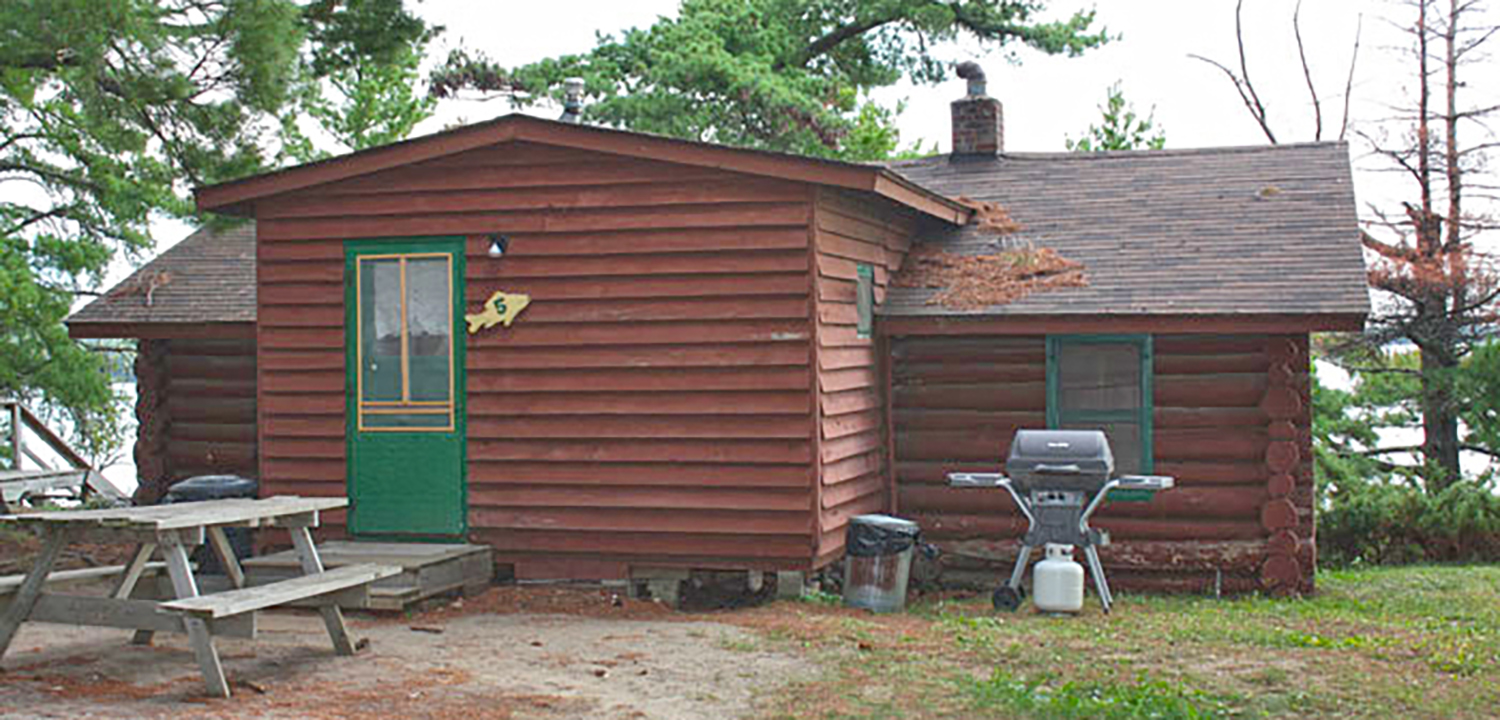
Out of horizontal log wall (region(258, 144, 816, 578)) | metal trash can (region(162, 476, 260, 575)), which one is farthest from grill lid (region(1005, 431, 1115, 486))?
metal trash can (region(162, 476, 260, 575))

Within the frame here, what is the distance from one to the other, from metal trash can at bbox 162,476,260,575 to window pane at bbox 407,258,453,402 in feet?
6.51

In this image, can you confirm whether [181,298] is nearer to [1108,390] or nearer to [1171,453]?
[1108,390]

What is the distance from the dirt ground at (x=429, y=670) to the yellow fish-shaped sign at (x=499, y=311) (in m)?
2.16

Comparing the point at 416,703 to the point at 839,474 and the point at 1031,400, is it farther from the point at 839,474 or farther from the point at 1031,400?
the point at 1031,400

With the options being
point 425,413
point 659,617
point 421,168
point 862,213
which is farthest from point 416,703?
point 862,213

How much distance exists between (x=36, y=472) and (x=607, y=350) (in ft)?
30.7

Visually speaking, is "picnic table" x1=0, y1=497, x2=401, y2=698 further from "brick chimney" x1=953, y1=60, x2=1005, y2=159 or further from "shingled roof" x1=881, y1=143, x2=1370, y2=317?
"brick chimney" x1=953, y1=60, x2=1005, y2=159

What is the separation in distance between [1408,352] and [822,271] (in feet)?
54.9

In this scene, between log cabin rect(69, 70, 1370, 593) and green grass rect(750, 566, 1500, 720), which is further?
log cabin rect(69, 70, 1370, 593)

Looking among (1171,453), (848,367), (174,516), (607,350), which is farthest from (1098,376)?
A: (174,516)

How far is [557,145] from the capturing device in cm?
1103

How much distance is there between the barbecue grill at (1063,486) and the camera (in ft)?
35.2

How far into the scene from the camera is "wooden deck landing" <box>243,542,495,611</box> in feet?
32.9

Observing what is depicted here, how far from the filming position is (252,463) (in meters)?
14.2
